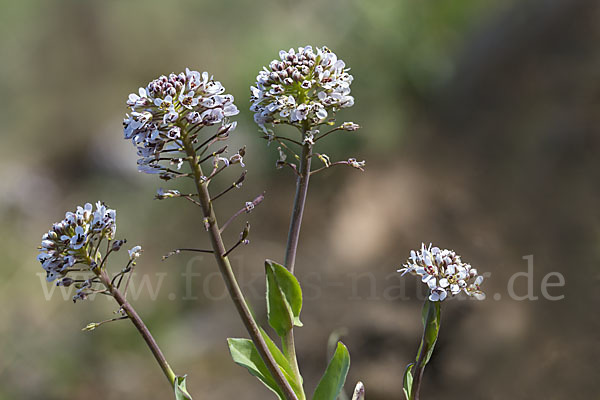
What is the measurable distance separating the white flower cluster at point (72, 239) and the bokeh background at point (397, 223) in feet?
5.07

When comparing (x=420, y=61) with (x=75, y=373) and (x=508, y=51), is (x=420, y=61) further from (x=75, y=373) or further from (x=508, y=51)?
(x=75, y=373)

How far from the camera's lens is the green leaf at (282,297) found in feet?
5.16

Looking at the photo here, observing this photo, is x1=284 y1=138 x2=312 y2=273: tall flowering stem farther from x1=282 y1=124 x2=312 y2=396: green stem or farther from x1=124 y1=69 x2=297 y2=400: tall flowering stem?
x1=124 y1=69 x2=297 y2=400: tall flowering stem

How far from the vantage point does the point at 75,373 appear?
5.15m

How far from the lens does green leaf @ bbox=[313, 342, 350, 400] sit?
1649mm

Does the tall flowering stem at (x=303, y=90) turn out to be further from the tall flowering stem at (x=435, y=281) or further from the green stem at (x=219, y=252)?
the tall flowering stem at (x=435, y=281)

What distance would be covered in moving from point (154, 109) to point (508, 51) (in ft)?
18.3

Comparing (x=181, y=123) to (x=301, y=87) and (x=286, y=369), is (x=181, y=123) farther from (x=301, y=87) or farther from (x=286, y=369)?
(x=286, y=369)

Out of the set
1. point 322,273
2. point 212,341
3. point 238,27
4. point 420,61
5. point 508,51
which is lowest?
point 212,341

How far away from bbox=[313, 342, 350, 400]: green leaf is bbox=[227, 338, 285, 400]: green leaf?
16 centimetres

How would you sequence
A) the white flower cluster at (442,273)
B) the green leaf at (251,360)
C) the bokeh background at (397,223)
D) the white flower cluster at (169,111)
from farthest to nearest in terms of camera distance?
the bokeh background at (397,223), the green leaf at (251,360), the white flower cluster at (442,273), the white flower cluster at (169,111)

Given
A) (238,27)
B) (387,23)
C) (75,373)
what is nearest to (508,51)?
(387,23)

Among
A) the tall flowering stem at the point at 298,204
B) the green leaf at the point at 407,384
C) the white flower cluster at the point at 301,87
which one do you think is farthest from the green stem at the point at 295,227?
the green leaf at the point at 407,384

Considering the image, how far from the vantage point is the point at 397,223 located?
5.81m
